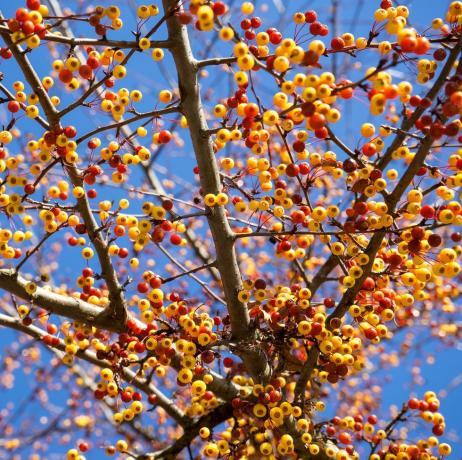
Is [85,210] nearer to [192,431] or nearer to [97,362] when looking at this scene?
[97,362]

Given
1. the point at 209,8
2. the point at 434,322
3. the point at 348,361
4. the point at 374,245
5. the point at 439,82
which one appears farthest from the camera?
the point at 434,322

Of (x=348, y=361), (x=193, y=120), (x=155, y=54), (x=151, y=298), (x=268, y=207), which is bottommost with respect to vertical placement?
(x=348, y=361)

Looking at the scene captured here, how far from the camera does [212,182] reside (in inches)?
152

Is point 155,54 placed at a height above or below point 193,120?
above

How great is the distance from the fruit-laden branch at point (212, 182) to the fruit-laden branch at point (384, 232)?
0.37m

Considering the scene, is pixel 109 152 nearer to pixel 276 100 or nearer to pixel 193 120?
pixel 193 120

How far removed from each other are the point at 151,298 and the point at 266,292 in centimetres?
88

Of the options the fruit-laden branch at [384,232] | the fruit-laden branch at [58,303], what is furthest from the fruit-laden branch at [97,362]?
the fruit-laden branch at [384,232]

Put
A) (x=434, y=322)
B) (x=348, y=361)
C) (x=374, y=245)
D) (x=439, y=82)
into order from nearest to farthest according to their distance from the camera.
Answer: (x=439, y=82) → (x=374, y=245) → (x=348, y=361) → (x=434, y=322)

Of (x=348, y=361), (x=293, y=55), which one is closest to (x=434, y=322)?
(x=348, y=361)

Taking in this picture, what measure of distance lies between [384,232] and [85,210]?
85.9 inches

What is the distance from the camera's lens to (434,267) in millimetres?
3631

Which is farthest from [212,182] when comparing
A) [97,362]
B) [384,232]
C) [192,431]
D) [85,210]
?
[192,431]

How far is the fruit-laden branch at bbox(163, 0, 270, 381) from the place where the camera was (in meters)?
3.67
